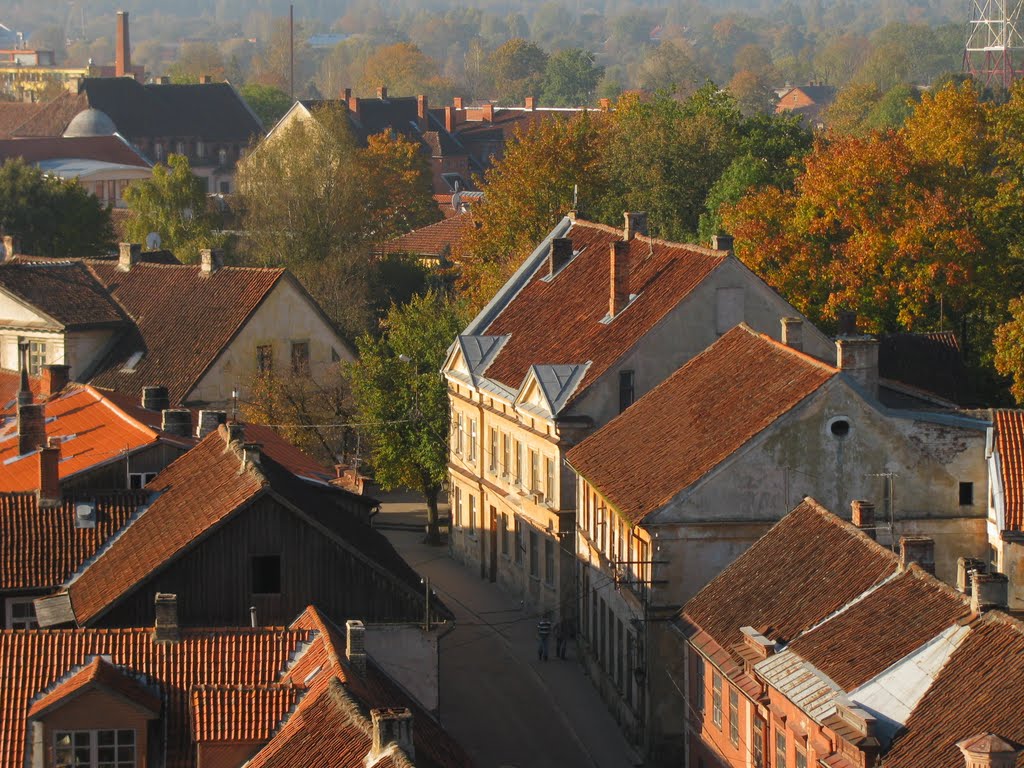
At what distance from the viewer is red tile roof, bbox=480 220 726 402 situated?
51.3m

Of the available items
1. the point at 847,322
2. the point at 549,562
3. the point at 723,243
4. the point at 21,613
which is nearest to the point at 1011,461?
the point at 549,562

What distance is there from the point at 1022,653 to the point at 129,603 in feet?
49.1

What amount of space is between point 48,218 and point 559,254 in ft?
138

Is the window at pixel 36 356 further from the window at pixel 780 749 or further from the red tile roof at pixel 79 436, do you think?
the window at pixel 780 749

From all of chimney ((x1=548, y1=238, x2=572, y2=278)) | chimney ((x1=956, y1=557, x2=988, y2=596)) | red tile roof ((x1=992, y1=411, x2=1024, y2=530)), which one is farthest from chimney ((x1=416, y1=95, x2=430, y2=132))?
chimney ((x1=956, y1=557, x2=988, y2=596))

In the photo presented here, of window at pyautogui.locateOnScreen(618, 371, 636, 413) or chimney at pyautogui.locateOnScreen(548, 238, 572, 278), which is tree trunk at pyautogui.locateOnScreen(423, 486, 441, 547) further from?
window at pyautogui.locateOnScreen(618, 371, 636, 413)

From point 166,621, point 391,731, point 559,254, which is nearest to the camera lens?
point 391,731

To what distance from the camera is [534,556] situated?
52844 millimetres

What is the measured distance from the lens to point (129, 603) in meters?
36.0

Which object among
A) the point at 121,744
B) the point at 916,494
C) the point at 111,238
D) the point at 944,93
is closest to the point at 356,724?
the point at 121,744

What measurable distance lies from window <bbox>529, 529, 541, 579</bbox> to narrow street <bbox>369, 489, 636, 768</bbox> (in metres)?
0.97

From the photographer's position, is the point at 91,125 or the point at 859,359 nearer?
the point at 859,359

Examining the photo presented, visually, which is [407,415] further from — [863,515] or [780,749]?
[780,749]

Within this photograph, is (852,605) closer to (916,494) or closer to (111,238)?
(916,494)
